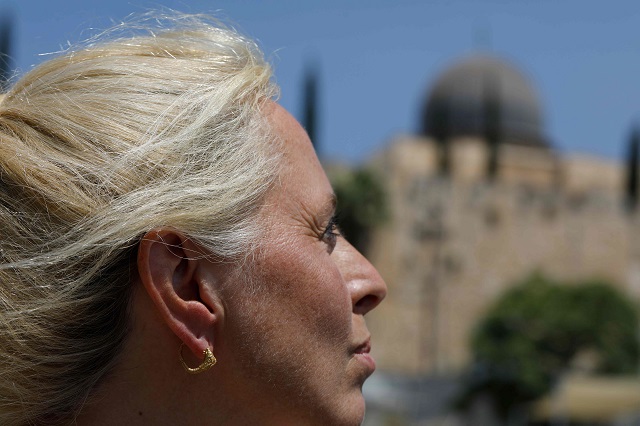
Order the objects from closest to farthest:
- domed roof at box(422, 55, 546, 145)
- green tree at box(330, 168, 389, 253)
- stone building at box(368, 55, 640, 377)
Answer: green tree at box(330, 168, 389, 253)
stone building at box(368, 55, 640, 377)
domed roof at box(422, 55, 546, 145)

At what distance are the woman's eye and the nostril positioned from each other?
8 centimetres

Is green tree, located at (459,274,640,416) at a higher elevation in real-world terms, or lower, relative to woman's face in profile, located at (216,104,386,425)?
lower

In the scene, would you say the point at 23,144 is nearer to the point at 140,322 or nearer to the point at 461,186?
the point at 140,322

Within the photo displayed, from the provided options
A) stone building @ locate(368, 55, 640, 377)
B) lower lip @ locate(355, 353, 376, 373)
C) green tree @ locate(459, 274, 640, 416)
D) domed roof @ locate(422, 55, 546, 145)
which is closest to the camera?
lower lip @ locate(355, 353, 376, 373)

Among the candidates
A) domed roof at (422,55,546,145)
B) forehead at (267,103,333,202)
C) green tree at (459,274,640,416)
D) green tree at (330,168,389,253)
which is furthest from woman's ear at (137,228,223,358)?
domed roof at (422,55,546,145)

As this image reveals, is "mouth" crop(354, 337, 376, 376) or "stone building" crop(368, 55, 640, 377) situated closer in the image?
"mouth" crop(354, 337, 376, 376)

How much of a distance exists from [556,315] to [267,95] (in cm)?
1989

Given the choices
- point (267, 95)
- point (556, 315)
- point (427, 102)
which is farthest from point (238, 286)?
point (427, 102)

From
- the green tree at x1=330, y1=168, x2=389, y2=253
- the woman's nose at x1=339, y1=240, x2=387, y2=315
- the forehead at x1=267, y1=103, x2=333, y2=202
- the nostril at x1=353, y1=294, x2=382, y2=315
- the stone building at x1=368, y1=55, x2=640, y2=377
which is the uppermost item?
the forehead at x1=267, y1=103, x2=333, y2=202

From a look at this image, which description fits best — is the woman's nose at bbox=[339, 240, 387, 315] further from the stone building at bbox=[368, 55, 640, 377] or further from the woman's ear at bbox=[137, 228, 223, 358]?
the stone building at bbox=[368, 55, 640, 377]

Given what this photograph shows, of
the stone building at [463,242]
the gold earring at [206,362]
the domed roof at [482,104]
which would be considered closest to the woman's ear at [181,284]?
the gold earring at [206,362]

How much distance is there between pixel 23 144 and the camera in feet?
4.16

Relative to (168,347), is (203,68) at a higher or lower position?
higher

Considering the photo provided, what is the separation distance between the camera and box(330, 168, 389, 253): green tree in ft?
76.3
